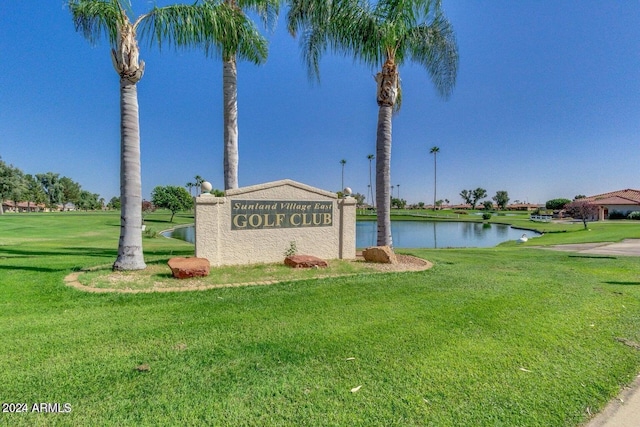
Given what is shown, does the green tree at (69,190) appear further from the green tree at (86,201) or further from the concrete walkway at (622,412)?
the concrete walkway at (622,412)

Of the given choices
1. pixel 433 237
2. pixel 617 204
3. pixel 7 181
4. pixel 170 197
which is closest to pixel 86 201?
pixel 7 181

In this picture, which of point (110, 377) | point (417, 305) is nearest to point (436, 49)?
point (417, 305)

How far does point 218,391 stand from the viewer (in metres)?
2.50

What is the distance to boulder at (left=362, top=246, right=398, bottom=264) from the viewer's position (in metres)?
8.60

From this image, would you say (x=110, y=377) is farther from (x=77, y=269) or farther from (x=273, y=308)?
(x=77, y=269)

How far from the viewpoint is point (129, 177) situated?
668cm

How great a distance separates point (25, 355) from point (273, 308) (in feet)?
9.08

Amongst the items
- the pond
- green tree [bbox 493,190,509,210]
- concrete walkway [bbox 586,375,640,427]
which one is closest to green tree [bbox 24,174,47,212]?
the pond

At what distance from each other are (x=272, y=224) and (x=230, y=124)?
4.13 m

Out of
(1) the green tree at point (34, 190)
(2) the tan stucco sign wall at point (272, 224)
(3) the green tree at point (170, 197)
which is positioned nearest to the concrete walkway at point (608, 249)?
(2) the tan stucco sign wall at point (272, 224)

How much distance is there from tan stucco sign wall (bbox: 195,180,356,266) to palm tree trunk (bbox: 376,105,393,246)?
1.02 m

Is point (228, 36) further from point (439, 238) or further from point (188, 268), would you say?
point (439, 238)

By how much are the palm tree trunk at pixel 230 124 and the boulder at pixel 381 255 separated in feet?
16.2

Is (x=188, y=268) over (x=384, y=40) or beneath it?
beneath
